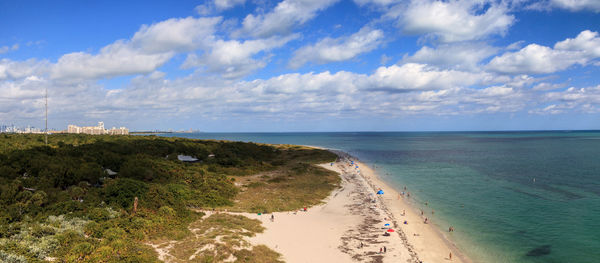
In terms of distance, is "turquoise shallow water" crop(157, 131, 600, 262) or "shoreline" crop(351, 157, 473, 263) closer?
"shoreline" crop(351, 157, 473, 263)

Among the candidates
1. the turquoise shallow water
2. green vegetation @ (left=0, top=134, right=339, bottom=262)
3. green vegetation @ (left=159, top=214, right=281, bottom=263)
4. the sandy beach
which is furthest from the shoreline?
green vegetation @ (left=159, top=214, right=281, bottom=263)

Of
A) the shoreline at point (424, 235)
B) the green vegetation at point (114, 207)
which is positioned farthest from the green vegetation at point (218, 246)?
the shoreline at point (424, 235)

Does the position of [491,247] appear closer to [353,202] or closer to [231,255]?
[353,202]

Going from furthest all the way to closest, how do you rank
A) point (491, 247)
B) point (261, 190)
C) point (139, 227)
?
point (261, 190)
point (491, 247)
point (139, 227)

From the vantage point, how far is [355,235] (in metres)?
28.7

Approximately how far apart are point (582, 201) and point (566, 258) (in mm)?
24430

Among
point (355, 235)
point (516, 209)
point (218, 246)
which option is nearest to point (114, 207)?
point (218, 246)

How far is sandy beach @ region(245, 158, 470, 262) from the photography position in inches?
951

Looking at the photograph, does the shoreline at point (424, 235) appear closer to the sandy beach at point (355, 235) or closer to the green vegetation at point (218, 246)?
the sandy beach at point (355, 235)

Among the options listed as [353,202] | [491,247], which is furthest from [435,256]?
[353,202]

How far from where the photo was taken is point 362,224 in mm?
32250

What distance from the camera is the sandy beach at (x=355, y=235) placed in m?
24.2

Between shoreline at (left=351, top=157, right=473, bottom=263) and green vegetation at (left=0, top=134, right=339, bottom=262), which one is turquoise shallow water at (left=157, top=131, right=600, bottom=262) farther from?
green vegetation at (left=0, top=134, right=339, bottom=262)

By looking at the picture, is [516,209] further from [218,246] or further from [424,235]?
[218,246]
